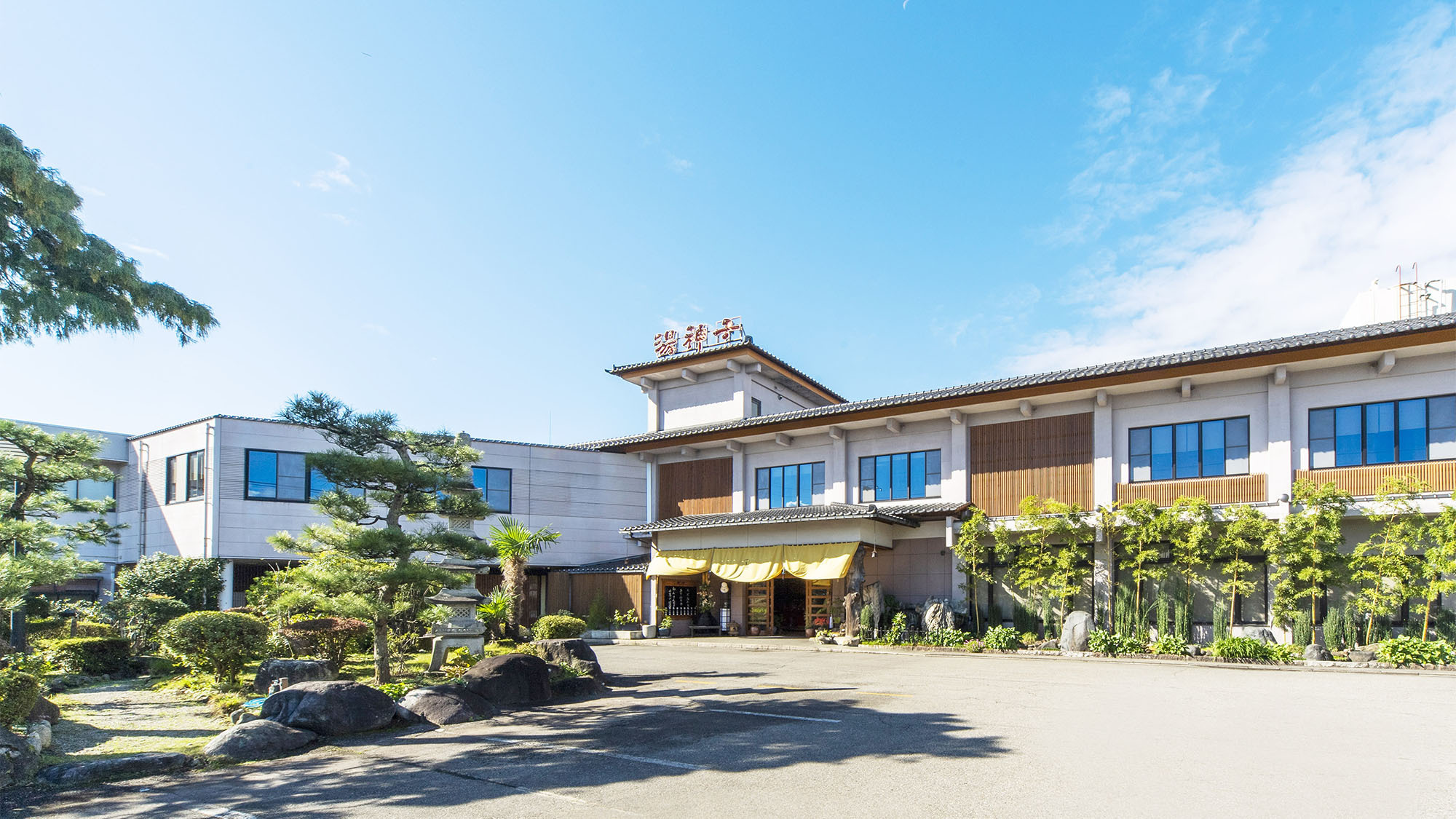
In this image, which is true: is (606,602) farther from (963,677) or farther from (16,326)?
(16,326)

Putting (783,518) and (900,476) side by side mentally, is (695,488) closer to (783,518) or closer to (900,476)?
(783,518)

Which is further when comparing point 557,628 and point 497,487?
point 497,487

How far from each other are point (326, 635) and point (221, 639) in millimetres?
3149

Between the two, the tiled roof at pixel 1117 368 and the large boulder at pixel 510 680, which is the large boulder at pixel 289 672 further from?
the tiled roof at pixel 1117 368

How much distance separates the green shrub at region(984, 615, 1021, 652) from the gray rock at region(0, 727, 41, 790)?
57.2 ft

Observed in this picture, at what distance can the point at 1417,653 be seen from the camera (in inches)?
623

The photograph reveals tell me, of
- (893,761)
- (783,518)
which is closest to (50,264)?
(893,761)

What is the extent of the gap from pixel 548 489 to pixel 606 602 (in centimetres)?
451

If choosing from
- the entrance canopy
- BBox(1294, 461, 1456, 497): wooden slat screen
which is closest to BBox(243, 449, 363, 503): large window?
the entrance canopy

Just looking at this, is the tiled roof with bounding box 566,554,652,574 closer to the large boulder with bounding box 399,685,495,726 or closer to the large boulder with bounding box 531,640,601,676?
the large boulder with bounding box 531,640,601,676

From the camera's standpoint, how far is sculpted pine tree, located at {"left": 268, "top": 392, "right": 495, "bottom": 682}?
1294cm

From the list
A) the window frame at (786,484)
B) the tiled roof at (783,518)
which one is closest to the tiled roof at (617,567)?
the tiled roof at (783,518)

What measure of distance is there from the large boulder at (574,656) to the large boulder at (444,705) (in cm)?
277

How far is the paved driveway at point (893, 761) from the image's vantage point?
6.98 meters
